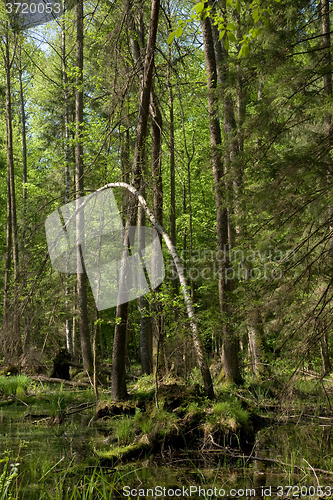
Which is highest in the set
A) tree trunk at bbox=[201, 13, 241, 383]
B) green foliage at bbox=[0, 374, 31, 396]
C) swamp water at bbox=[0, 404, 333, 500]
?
tree trunk at bbox=[201, 13, 241, 383]

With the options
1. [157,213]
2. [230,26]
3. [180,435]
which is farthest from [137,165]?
[180,435]

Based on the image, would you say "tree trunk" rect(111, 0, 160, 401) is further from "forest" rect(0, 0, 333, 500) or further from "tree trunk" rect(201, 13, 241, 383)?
"tree trunk" rect(201, 13, 241, 383)

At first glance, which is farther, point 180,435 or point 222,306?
point 222,306

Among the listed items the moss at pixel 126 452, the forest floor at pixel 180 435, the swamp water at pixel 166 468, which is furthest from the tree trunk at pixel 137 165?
the moss at pixel 126 452

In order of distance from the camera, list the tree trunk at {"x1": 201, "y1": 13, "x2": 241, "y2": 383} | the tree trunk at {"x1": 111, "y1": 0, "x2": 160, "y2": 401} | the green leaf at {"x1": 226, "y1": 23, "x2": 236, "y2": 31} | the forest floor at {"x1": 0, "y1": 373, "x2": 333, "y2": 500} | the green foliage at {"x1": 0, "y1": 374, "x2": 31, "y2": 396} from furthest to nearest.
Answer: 1. the green foliage at {"x1": 0, "y1": 374, "x2": 31, "y2": 396}
2. the tree trunk at {"x1": 201, "y1": 13, "x2": 241, "y2": 383}
3. the tree trunk at {"x1": 111, "y1": 0, "x2": 160, "y2": 401}
4. the forest floor at {"x1": 0, "y1": 373, "x2": 333, "y2": 500}
5. the green leaf at {"x1": 226, "y1": 23, "x2": 236, "y2": 31}

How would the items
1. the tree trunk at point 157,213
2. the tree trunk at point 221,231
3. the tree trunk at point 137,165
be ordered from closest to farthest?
1. the tree trunk at point 157,213
2. the tree trunk at point 137,165
3. the tree trunk at point 221,231

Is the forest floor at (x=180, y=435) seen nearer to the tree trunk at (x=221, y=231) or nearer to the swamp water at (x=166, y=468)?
the swamp water at (x=166, y=468)

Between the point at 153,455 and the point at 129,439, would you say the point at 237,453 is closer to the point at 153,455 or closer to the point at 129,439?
the point at 153,455

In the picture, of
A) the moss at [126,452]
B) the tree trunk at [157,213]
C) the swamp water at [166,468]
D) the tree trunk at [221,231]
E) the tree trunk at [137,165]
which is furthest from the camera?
the tree trunk at [221,231]

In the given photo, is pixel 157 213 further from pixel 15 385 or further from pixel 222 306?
pixel 15 385

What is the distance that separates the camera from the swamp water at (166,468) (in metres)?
3.69

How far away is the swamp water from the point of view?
3693 mm

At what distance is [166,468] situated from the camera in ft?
15.4

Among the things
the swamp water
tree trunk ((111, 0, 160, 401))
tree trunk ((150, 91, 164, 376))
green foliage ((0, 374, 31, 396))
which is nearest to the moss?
the swamp water
